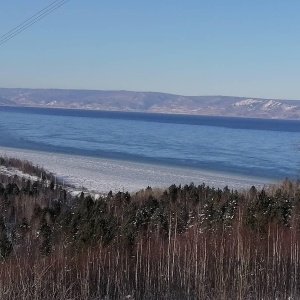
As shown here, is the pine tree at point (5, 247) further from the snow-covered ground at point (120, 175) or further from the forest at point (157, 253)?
the snow-covered ground at point (120, 175)

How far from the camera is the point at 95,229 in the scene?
11805 millimetres

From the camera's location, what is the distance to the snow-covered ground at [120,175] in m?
27.9

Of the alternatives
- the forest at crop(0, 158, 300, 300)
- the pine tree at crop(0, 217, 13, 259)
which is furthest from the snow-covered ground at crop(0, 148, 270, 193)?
the pine tree at crop(0, 217, 13, 259)

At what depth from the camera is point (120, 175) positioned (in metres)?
31.5

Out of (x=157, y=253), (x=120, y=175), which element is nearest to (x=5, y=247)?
(x=157, y=253)

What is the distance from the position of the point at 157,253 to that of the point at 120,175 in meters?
20.3

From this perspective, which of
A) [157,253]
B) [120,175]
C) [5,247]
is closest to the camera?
[157,253]

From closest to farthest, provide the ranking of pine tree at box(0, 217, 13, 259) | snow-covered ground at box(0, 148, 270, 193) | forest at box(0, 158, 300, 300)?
1. forest at box(0, 158, 300, 300)
2. pine tree at box(0, 217, 13, 259)
3. snow-covered ground at box(0, 148, 270, 193)

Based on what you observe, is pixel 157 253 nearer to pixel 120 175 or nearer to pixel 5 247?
pixel 5 247

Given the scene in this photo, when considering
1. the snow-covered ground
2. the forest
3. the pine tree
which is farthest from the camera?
the snow-covered ground

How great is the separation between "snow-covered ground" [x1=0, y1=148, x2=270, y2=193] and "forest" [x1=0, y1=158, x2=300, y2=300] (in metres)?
11.1

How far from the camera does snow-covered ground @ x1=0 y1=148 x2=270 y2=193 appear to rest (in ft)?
91.7

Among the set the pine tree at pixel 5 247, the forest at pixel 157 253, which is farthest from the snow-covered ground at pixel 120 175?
the pine tree at pixel 5 247

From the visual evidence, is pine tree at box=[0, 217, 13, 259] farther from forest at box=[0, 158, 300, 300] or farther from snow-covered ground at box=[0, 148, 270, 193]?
snow-covered ground at box=[0, 148, 270, 193]
